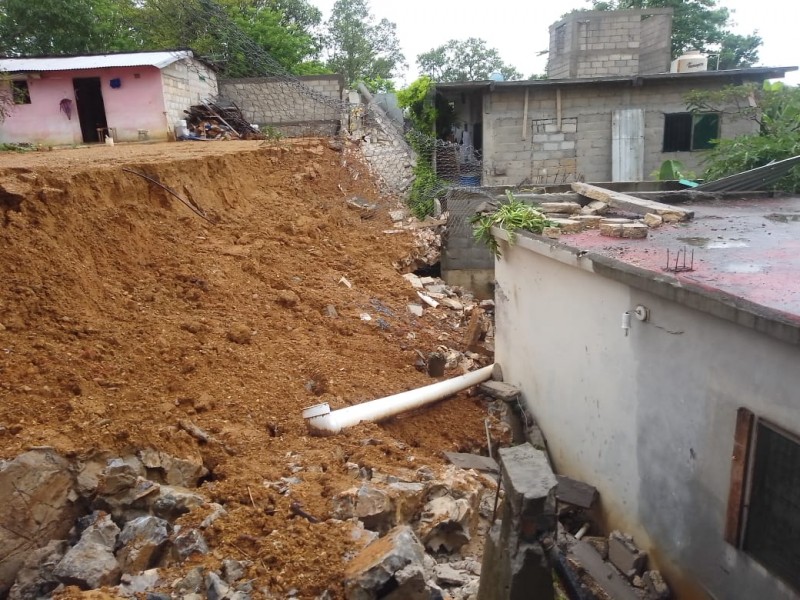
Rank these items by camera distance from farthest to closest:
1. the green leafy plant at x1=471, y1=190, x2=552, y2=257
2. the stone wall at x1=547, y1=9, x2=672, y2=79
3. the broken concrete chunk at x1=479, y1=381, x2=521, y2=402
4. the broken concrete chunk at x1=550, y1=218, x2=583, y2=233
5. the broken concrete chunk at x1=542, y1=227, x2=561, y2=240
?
1. the stone wall at x1=547, y1=9, x2=672, y2=79
2. the broken concrete chunk at x1=479, y1=381, x2=521, y2=402
3. the green leafy plant at x1=471, y1=190, x2=552, y2=257
4. the broken concrete chunk at x1=550, y1=218, x2=583, y2=233
5. the broken concrete chunk at x1=542, y1=227, x2=561, y2=240

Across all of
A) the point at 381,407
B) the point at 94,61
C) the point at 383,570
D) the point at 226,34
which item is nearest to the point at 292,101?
the point at 94,61

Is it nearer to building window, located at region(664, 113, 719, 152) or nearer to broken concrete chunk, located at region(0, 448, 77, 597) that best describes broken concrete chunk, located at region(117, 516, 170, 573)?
broken concrete chunk, located at region(0, 448, 77, 597)

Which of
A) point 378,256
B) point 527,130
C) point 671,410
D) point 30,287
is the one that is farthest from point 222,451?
point 527,130

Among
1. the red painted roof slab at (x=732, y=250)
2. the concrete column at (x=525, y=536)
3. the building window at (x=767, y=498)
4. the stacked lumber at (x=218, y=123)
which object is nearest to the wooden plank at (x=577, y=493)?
the building window at (x=767, y=498)

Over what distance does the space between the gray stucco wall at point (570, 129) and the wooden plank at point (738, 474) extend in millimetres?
12967

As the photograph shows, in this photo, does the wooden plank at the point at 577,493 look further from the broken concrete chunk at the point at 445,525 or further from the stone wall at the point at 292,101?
the stone wall at the point at 292,101

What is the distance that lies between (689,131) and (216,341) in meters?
15.1

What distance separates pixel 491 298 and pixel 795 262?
7.33 m

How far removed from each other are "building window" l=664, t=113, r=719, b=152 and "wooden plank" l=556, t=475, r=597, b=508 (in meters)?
13.4

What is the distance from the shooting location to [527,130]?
1602 cm

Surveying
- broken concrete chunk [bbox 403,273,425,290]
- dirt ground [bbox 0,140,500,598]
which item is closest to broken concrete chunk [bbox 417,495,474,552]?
dirt ground [bbox 0,140,500,598]

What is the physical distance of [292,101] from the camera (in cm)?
1719

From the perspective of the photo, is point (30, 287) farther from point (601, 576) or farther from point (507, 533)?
point (601, 576)

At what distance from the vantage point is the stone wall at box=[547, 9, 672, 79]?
17.3 metres
